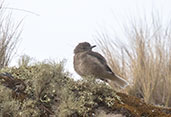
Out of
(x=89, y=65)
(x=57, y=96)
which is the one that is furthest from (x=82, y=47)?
(x=57, y=96)

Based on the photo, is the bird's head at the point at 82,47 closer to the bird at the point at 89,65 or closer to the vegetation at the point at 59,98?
the bird at the point at 89,65

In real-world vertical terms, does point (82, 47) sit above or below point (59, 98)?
above

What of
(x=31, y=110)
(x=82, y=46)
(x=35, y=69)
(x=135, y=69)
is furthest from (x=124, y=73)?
(x=31, y=110)

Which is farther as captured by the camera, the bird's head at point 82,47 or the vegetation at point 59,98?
the bird's head at point 82,47

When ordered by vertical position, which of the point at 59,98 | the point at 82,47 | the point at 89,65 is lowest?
the point at 59,98

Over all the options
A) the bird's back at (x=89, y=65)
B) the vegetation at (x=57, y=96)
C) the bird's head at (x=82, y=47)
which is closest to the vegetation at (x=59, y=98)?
the vegetation at (x=57, y=96)

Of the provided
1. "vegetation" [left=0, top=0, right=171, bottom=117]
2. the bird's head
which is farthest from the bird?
"vegetation" [left=0, top=0, right=171, bottom=117]

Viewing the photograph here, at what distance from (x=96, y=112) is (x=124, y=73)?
4.47 meters

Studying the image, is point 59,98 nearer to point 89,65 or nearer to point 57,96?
point 57,96

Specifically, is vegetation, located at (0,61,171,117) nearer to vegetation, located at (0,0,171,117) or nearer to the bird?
vegetation, located at (0,0,171,117)

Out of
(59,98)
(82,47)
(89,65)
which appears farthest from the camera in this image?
(82,47)

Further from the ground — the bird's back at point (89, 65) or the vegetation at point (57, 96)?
the bird's back at point (89, 65)

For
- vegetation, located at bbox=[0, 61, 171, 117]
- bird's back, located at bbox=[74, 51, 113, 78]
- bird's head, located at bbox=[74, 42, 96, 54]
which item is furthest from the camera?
bird's head, located at bbox=[74, 42, 96, 54]

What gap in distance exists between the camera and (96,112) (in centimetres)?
373
